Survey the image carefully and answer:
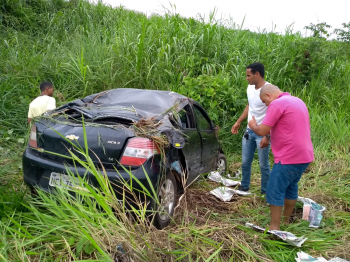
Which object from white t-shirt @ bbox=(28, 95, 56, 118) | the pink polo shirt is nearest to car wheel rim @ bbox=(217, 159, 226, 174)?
the pink polo shirt

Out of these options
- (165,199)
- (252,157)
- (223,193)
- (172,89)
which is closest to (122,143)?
(165,199)

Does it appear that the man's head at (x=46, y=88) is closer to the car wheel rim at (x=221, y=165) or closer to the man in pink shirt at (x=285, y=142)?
the car wheel rim at (x=221, y=165)

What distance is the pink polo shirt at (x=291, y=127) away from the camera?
318 centimetres

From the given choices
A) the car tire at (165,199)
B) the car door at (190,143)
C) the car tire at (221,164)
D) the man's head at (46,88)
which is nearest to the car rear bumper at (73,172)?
the car tire at (165,199)

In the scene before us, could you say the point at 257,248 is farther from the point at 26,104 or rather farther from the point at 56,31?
the point at 56,31

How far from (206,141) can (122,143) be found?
1.84 metres

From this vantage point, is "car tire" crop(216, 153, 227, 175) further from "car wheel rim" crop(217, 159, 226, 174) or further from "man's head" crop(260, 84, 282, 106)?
"man's head" crop(260, 84, 282, 106)

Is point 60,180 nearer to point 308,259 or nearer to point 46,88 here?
point 308,259

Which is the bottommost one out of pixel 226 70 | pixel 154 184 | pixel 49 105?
pixel 154 184

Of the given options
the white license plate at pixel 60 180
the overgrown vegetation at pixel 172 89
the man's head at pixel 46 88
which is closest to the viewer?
Answer: the overgrown vegetation at pixel 172 89

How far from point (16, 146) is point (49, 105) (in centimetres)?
127

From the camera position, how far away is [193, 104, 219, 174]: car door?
174 inches

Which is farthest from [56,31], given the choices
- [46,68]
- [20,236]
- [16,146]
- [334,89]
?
[20,236]

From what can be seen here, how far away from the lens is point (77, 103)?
388 cm
